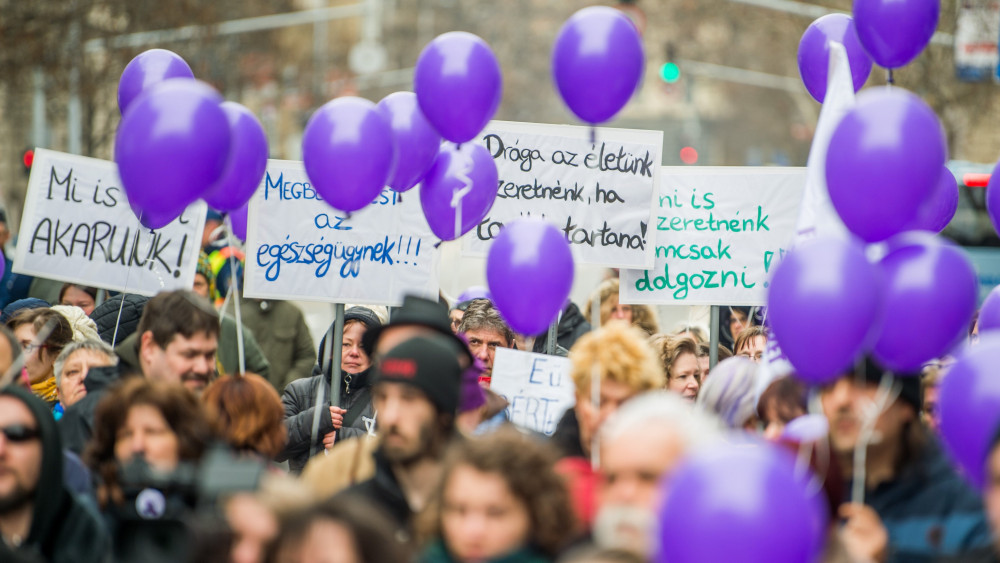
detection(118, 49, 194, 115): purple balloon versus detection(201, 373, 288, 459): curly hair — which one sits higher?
detection(118, 49, 194, 115): purple balloon

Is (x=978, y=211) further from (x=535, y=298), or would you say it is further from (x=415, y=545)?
(x=415, y=545)

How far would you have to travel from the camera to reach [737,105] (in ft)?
181

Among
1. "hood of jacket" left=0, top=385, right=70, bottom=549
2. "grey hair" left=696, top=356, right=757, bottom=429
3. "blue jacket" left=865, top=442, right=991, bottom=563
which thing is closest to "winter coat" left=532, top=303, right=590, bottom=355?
"grey hair" left=696, top=356, right=757, bottom=429

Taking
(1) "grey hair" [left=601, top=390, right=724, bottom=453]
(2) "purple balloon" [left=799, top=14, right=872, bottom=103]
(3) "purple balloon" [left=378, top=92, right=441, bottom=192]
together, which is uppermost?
(2) "purple balloon" [left=799, top=14, right=872, bottom=103]

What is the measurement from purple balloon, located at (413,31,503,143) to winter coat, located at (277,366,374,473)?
1.22 m

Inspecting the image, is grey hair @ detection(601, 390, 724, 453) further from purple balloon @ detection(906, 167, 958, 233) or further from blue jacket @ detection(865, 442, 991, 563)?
purple balloon @ detection(906, 167, 958, 233)

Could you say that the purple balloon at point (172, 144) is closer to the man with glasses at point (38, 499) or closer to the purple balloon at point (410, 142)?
the purple balloon at point (410, 142)

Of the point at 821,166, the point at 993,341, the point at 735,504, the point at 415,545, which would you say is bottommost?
the point at 415,545

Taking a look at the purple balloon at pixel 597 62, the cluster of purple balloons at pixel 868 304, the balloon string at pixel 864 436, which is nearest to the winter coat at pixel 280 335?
the purple balloon at pixel 597 62

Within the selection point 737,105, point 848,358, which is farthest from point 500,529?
point 737,105

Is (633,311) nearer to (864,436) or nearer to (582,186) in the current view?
(582,186)

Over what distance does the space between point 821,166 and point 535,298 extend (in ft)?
4.01

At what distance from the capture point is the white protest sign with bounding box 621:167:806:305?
784 cm

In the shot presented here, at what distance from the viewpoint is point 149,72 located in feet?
23.5
